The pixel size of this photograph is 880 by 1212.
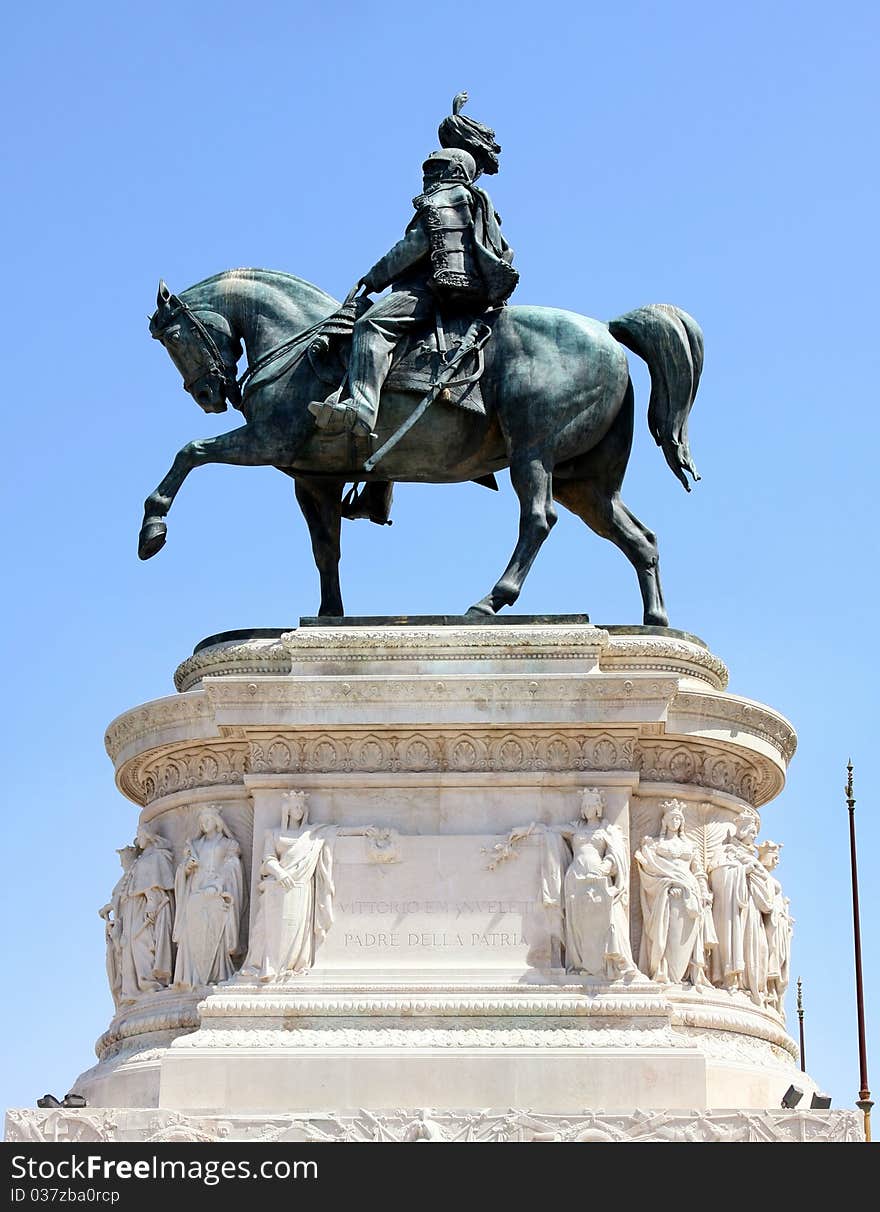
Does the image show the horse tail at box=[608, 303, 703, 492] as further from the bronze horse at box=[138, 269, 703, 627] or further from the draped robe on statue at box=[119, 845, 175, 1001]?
the draped robe on statue at box=[119, 845, 175, 1001]

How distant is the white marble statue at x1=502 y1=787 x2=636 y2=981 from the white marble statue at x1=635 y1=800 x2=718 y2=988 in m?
0.26

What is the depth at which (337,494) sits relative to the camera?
27.6 m

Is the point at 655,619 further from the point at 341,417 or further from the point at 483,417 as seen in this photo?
the point at 341,417

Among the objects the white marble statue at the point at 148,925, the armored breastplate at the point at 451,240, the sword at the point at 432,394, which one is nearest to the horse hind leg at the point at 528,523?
the sword at the point at 432,394

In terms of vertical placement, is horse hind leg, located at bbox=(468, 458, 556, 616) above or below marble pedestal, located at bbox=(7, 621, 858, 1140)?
above

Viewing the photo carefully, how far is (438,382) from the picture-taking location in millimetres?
26312

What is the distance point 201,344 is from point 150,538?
2.39 meters

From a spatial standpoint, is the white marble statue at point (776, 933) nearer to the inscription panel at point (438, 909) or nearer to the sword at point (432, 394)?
the inscription panel at point (438, 909)

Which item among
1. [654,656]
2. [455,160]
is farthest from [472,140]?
[654,656]

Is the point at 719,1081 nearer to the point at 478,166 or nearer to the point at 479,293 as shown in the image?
the point at 479,293

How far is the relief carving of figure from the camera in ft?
82.2

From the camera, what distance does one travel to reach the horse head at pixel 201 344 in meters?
27.4

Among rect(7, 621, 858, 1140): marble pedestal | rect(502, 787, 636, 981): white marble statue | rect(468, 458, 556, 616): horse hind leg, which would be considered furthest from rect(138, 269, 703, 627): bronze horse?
rect(502, 787, 636, 981): white marble statue

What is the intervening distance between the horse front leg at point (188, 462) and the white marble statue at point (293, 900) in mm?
3712
